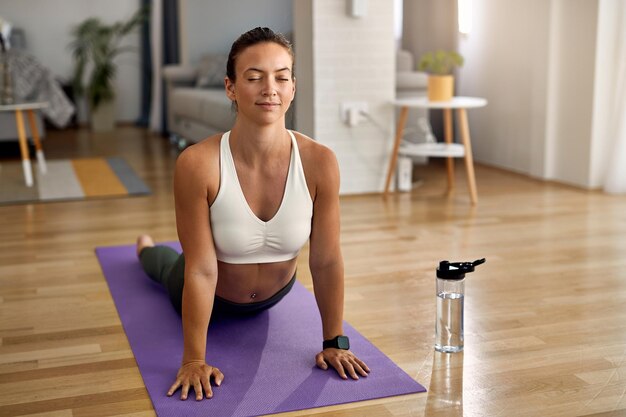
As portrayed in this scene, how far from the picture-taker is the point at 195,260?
1.88 meters

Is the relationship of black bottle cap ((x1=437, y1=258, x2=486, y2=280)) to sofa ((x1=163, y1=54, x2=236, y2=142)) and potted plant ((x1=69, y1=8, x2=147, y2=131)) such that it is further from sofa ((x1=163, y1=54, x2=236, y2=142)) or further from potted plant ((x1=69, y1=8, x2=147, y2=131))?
potted plant ((x1=69, y1=8, x2=147, y2=131))

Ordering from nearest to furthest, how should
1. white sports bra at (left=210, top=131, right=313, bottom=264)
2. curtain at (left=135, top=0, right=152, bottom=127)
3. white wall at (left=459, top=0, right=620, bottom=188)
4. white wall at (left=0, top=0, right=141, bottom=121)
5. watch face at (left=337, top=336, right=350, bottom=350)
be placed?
white sports bra at (left=210, top=131, right=313, bottom=264)
watch face at (left=337, top=336, right=350, bottom=350)
white wall at (left=459, top=0, right=620, bottom=188)
white wall at (left=0, top=0, right=141, bottom=121)
curtain at (left=135, top=0, right=152, bottom=127)

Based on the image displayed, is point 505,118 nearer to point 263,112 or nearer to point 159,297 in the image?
point 159,297

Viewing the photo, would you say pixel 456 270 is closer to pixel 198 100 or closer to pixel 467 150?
pixel 467 150

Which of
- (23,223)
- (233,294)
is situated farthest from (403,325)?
(23,223)

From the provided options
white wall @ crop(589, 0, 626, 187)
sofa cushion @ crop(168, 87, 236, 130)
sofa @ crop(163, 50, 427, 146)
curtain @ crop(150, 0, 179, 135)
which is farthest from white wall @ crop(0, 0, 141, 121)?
white wall @ crop(589, 0, 626, 187)

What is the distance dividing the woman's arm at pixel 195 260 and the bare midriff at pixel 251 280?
0.16 metres

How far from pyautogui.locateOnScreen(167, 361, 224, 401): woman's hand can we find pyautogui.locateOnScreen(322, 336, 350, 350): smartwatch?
0.27 metres

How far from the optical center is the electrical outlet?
4.29 metres

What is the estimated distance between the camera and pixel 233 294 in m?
2.14

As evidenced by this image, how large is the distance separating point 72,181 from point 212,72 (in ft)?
6.29

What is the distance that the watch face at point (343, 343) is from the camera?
198 centimetres

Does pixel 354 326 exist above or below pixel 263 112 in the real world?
below

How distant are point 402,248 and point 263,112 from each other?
153cm
